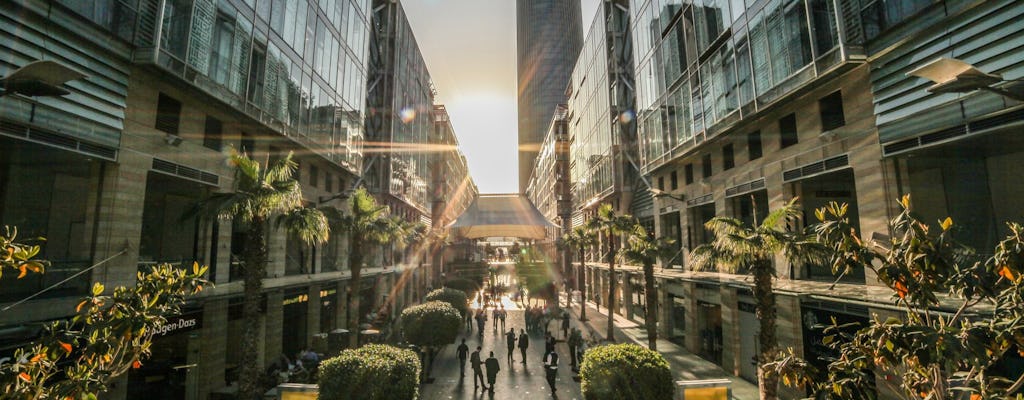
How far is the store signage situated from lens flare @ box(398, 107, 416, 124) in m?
28.7

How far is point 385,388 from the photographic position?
11945mm

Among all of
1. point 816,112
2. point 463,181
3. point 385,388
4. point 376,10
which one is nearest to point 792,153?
point 816,112

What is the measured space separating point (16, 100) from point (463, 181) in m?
97.5

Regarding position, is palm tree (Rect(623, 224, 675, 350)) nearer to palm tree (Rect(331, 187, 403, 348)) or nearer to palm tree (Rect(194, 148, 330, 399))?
palm tree (Rect(331, 187, 403, 348))

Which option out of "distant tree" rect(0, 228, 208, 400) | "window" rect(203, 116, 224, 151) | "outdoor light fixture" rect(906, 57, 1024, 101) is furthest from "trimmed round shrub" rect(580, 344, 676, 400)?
"window" rect(203, 116, 224, 151)

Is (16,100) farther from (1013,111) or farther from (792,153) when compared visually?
(792,153)

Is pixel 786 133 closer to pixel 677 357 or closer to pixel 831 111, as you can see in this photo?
pixel 831 111

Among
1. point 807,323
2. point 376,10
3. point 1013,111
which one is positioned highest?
point 376,10

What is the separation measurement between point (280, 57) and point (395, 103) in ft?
62.7

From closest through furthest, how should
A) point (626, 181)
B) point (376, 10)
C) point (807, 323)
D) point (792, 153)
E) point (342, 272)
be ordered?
point (807, 323)
point (792, 153)
point (342, 272)
point (626, 181)
point (376, 10)

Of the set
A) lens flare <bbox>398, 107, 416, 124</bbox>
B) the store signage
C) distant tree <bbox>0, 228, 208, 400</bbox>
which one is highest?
lens flare <bbox>398, 107, 416, 124</bbox>

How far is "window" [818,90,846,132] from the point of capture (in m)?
15.8

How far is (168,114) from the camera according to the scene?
49.8 feet

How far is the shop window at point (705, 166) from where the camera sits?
25.4 metres
